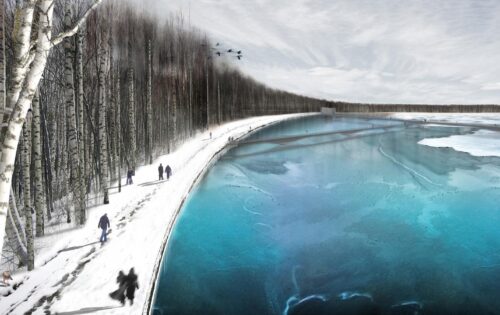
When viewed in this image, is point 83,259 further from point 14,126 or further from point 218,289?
point 14,126

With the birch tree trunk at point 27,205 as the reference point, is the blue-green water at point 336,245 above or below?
below

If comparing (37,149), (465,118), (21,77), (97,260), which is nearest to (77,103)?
(37,149)

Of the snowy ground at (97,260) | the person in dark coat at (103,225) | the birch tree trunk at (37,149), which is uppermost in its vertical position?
the birch tree trunk at (37,149)

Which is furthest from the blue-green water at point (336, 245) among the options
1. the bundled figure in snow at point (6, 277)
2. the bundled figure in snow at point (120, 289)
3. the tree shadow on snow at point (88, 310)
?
the bundled figure in snow at point (6, 277)

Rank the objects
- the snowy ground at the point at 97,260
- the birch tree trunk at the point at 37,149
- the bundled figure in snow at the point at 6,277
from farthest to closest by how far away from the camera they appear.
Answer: the birch tree trunk at the point at 37,149
the bundled figure in snow at the point at 6,277
the snowy ground at the point at 97,260

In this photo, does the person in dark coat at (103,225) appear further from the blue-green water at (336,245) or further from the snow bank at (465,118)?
the snow bank at (465,118)

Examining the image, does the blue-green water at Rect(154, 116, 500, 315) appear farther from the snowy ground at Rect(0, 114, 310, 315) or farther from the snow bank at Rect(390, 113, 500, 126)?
the snow bank at Rect(390, 113, 500, 126)

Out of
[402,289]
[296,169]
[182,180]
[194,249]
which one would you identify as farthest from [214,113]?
[402,289]
